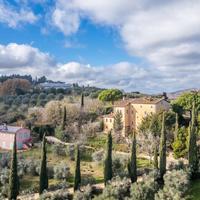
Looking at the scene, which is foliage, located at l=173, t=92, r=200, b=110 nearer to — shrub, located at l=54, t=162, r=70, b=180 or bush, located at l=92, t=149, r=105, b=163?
bush, located at l=92, t=149, r=105, b=163

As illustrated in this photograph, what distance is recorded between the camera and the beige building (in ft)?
198

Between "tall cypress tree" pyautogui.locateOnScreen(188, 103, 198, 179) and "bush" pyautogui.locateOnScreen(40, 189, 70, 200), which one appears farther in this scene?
"tall cypress tree" pyautogui.locateOnScreen(188, 103, 198, 179)

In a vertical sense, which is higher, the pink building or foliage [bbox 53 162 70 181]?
the pink building

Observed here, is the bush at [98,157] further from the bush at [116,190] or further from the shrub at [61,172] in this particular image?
the bush at [116,190]

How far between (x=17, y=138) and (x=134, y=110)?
21.7 meters

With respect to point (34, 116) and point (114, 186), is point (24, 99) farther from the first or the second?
point (114, 186)

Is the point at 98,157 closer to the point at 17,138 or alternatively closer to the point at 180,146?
Result: the point at 180,146

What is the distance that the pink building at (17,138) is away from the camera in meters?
57.6

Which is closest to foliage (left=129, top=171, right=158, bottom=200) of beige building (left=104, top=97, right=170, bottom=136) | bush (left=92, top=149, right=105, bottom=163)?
bush (left=92, top=149, right=105, bottom=163)

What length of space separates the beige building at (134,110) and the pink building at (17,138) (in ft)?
50.1

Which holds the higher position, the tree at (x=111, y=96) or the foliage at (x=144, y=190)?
the tree at (x=111, y=96)

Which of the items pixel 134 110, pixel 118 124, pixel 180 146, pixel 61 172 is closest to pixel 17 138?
pixel 118 124

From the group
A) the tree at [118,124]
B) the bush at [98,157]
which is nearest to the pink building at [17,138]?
the tree at [118,124]

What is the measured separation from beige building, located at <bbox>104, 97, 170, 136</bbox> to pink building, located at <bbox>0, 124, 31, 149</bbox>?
50.1 ft
